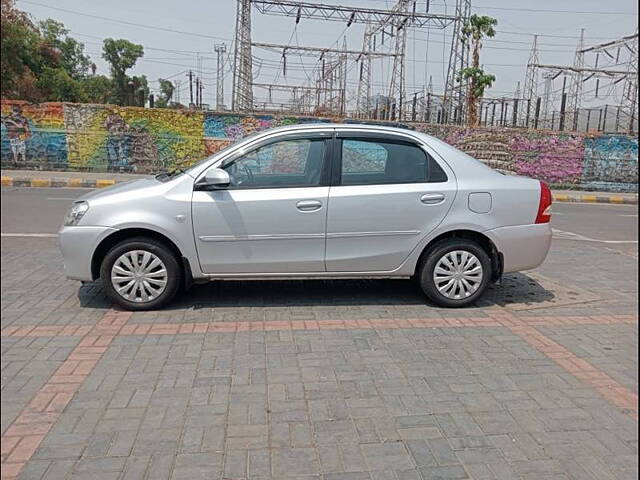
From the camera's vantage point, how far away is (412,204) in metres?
4.68

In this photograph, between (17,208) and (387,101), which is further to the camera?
(387,101)

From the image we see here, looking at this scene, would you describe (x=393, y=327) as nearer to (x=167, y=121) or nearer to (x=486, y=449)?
(x=486, y=449)

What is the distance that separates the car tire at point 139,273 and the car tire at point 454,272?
2.23m

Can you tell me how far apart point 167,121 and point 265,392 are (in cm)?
1635

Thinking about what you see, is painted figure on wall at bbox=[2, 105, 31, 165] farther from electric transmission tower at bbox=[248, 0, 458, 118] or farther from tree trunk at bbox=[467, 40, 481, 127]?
tree trunk at bbox=[467, 40, 481, 127]

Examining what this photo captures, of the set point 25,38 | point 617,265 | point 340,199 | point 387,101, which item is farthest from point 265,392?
point 387,101

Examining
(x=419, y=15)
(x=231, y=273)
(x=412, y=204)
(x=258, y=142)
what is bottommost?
(x=231, y=273)

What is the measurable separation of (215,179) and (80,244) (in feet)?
4.17

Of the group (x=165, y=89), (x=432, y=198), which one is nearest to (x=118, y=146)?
(x=165, y=89)

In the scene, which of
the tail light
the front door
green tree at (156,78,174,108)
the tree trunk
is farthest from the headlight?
the tree trunk

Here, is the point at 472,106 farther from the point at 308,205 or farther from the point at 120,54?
the point at 120,54

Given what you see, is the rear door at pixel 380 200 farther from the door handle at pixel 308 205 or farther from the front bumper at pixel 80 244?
the front bumper at pixel 80 244

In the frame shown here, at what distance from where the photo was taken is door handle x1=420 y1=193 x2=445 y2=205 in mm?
4707


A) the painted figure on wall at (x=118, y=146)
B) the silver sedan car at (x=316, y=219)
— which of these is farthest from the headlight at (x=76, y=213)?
the painted figure on wall at (x=118, y=146)
